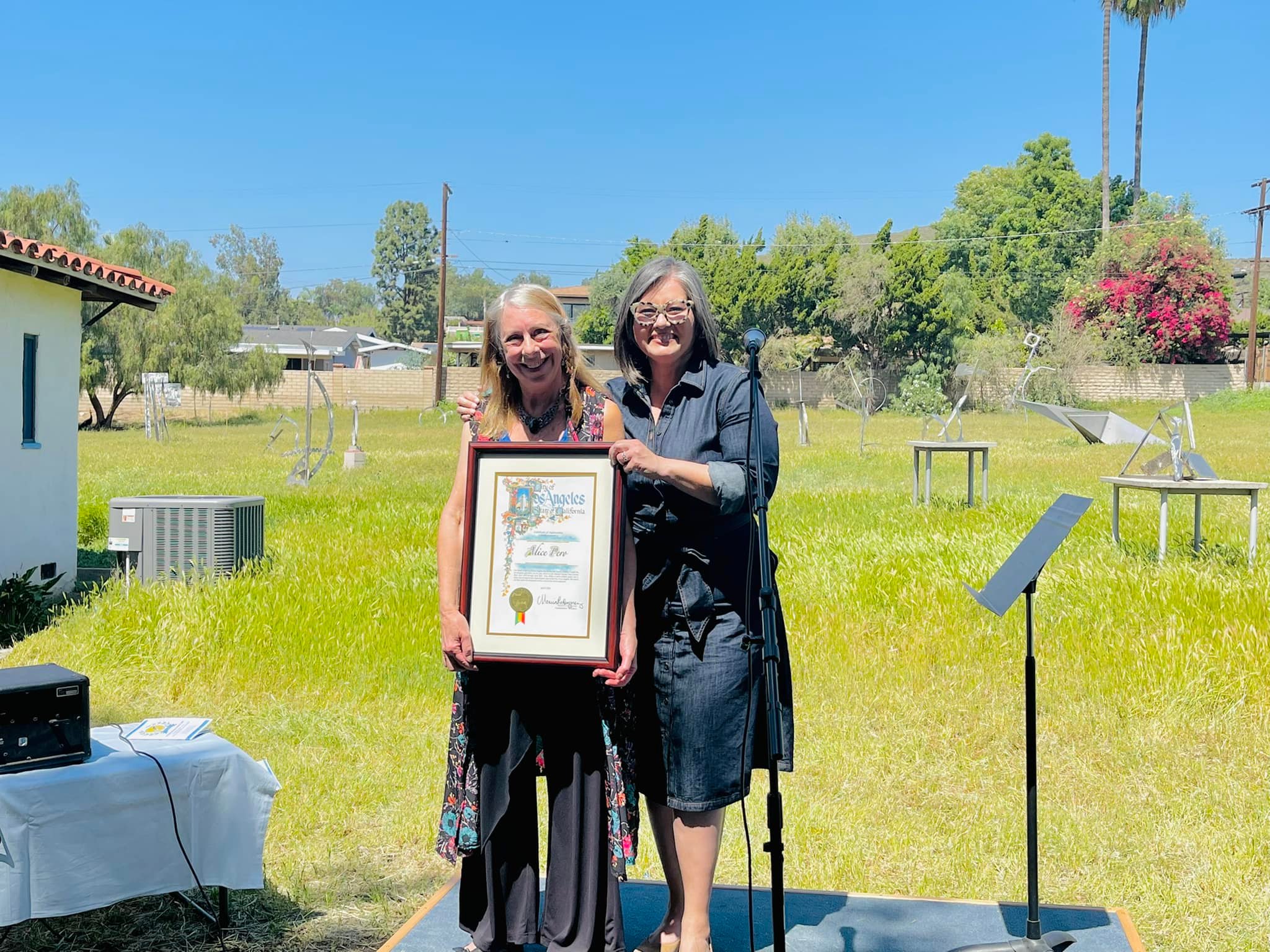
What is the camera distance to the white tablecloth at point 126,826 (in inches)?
140

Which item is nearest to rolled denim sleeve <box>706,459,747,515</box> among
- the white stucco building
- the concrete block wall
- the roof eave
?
the white stucco building

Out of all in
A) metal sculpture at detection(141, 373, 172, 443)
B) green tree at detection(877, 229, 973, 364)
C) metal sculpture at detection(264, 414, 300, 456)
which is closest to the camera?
metal sculpture at detection(264, 414, 300, 456)

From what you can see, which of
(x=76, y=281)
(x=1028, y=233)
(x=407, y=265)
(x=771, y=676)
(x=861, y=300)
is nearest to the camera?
(x=771, y=676)

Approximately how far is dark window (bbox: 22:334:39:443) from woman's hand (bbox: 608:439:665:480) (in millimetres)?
8815

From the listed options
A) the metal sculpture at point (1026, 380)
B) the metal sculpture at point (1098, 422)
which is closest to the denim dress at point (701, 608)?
the metal sculpture at point (1098, 422)

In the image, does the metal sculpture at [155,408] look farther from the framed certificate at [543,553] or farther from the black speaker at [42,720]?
the framed certificate at [543,553]

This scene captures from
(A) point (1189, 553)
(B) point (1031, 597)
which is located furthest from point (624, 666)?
(A) point (1189, 553)

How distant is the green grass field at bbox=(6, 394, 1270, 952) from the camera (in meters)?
4.54

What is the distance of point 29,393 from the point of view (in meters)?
10.2

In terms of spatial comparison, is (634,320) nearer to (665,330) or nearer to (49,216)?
(665,330)

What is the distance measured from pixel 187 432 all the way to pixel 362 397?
540 inches

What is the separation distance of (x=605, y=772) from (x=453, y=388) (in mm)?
47620

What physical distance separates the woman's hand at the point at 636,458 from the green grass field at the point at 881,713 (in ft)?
7.16

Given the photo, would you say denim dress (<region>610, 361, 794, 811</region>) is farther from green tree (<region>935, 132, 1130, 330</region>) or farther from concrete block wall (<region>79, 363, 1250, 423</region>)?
green tree (<region>935, 132, 1130, 330</region>)
